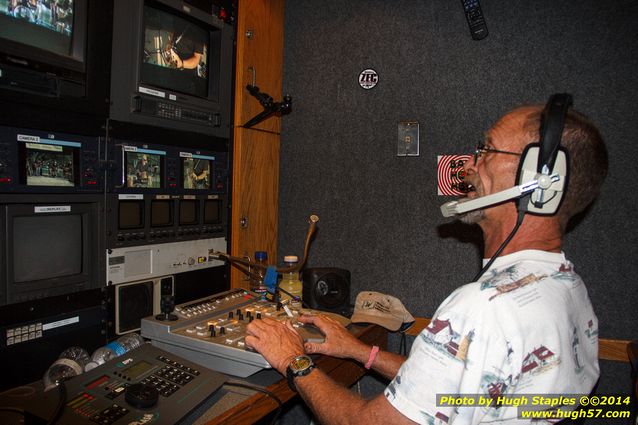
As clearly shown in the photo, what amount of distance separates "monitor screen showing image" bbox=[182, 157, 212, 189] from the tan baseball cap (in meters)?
0.78

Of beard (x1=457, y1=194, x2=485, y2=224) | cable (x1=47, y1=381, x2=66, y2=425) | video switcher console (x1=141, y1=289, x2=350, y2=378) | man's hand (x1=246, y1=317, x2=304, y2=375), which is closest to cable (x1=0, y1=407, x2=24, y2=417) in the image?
cable (x1=47, y1=381, x2=66, y2=425)

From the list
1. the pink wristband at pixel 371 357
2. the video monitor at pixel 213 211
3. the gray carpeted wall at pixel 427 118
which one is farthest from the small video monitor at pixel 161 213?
the pink wristband at pixel 371 357

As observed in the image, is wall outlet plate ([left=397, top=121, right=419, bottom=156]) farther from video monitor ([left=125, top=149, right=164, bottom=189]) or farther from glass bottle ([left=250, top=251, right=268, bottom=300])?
video monitor ([left=125, top=149, right=164, bottom=189])

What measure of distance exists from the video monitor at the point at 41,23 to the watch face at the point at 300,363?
1.04 metres

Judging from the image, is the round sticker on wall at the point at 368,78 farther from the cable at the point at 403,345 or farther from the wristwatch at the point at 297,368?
the wristwatch at the point at 297,368

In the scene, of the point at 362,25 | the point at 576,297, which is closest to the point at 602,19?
the point at 362,25

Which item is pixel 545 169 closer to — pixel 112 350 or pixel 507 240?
pixel 507 240

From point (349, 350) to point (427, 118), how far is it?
1.10 metres

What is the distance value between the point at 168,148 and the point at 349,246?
925 millimetres

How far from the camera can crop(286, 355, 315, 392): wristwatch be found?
1.09 meters

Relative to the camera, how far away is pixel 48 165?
1.22m

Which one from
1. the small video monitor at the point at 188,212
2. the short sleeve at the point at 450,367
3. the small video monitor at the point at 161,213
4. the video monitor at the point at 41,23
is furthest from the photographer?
the small video monitor at the point at 188,212

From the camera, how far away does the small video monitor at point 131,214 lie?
142 centimetres

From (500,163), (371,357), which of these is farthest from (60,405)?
(500,163)
